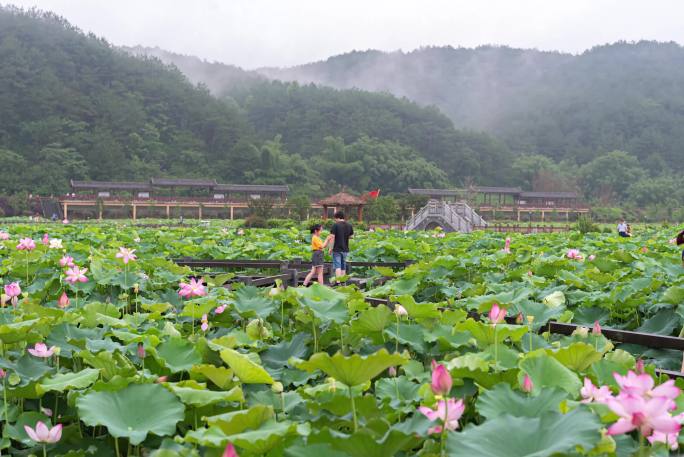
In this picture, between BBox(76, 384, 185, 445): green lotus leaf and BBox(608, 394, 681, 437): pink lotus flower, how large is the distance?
0.93m

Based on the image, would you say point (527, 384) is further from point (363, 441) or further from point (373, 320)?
point (373, 320)

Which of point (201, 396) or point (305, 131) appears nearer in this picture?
point (201, 396)

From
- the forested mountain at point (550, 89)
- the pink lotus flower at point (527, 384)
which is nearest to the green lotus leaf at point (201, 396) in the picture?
the pink lotus flower at point (527, 384)

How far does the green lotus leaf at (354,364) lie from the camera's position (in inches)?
53.0

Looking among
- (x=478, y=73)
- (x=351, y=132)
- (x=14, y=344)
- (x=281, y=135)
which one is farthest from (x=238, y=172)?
(x=478, y=73)

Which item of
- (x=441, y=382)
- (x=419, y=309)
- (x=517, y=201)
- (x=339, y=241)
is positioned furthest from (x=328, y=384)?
(x=517, y=201)

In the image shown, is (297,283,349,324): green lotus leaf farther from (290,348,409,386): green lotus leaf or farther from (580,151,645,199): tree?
(580,151,645,199): tree

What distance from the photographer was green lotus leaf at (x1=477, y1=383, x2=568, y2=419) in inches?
50.4

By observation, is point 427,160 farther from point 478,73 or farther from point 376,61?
point 376,61

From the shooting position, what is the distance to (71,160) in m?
56.8

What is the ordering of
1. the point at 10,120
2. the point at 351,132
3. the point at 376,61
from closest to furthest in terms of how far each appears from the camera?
the point at 10,120, the point at 351,132, the point at 376,61

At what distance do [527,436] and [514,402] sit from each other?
0.24 metres

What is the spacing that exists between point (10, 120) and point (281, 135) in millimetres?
30818

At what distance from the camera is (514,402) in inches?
52.6
